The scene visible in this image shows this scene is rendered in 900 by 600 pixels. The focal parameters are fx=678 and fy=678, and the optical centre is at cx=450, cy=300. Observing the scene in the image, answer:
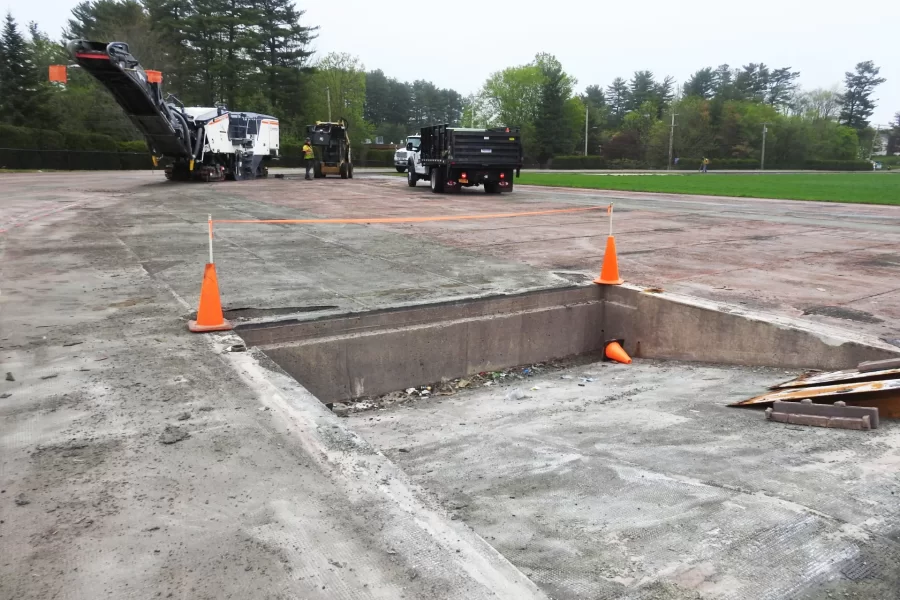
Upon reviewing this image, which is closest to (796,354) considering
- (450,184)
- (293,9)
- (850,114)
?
(450,184)

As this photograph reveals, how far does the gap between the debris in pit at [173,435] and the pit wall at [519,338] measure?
81.1 inches

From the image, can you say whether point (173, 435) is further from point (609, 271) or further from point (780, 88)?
point (780, 88)

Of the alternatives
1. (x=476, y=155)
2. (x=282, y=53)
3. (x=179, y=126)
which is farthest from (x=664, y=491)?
(x=282, y=53)

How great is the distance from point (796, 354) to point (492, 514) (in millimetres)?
4229

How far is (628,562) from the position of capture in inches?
121

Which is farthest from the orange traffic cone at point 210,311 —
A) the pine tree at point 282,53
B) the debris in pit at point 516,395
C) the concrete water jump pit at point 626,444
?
the pine tree at point 282,53

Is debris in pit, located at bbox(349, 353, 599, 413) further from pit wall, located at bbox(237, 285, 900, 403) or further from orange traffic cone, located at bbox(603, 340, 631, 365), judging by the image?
orange traffic cone, located at bbox(603, 340, 631, 365)

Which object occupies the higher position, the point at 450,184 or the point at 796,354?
the point at 450,184

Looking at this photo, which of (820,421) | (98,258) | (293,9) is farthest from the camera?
(293,9)

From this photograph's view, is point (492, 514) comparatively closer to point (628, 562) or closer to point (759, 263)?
point (628, 562)

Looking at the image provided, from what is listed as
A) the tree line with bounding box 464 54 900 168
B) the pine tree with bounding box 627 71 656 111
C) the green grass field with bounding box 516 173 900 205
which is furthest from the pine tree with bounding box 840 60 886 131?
the green grass field with bounding box 516 173 900 205

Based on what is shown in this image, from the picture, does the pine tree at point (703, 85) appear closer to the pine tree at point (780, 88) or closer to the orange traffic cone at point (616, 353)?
the pine tree at point (780, 88)

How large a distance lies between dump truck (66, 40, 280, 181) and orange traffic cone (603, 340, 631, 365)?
19.3 meters

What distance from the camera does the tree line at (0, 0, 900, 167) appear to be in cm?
5581
